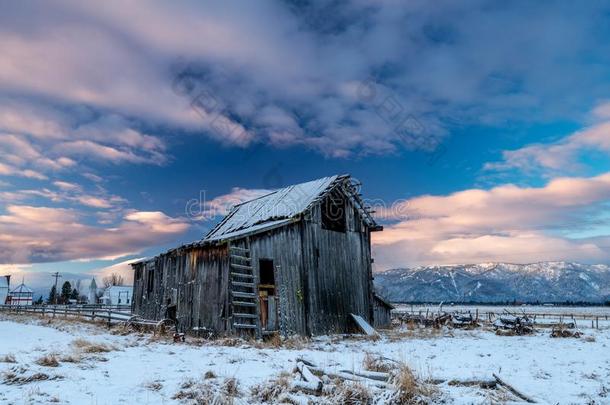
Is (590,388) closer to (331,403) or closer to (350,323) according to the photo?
(331,403)

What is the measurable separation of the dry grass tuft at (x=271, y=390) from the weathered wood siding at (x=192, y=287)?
11.2 meters

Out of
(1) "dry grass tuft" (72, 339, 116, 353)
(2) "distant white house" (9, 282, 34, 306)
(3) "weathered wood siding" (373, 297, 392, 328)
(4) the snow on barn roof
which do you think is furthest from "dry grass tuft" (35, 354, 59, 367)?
(2) "distant white house" (9, 282, 34, 306)

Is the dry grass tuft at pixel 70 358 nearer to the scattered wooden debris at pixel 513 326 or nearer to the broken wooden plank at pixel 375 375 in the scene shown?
the broken wooden plank at pixel 375 375

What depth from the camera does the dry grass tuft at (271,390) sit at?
7.97 m

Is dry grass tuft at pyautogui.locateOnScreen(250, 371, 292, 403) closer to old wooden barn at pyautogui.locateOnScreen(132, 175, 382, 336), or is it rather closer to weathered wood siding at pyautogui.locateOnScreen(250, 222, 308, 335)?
old wooden barn at pyautogui.locateOnScreen(132, 175, 382, 336)

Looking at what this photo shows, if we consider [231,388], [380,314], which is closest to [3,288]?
[380,314]

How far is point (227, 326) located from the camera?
19.3m

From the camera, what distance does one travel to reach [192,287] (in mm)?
22250

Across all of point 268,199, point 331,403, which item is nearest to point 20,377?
point 331,403

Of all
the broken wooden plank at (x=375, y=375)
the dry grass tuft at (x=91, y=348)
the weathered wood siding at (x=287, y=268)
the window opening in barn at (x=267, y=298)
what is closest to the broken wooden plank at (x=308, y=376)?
the broken wooden plank at (x=375, y=375)

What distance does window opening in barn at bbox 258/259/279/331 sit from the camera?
66.7ft

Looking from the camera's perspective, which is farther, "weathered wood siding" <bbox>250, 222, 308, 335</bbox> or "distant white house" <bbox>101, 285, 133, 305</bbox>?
"distant white house" <bbox>101, 285, 133, 305</bbox>

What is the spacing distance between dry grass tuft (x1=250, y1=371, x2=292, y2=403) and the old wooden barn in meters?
10.9

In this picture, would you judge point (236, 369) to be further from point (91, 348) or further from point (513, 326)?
point (513, 326)
